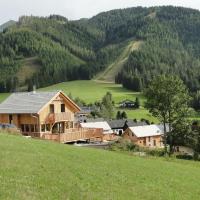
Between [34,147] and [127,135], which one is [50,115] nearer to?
[34,147]

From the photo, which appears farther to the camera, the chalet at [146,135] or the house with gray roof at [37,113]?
the chalet at [146,135]

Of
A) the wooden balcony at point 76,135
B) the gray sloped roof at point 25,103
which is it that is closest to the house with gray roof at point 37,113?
the gray sloped roof at point 25,103

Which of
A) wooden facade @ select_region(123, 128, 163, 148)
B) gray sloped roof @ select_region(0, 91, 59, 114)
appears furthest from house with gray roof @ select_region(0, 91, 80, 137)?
wooden facade @ select_region(123, 128, 163, 148)

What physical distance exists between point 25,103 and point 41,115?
9.78 ft

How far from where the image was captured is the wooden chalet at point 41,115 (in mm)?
56312

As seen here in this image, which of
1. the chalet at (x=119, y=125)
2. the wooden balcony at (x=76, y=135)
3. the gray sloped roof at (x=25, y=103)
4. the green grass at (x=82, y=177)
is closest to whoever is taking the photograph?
the green grass at (x=82, y=177)

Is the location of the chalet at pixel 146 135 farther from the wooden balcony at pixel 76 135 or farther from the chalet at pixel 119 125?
the wooden balcony at pixel 76 135

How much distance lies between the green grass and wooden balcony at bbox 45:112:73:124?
24969 mm

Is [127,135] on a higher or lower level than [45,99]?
lower

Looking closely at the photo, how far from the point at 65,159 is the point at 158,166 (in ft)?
26.6

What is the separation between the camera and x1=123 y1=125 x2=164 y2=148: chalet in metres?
107

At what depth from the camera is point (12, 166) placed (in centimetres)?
2245

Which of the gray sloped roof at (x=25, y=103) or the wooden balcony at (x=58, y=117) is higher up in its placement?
the gray sloped roof at (x=25, y=103)

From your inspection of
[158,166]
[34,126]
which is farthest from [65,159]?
[34,126]
